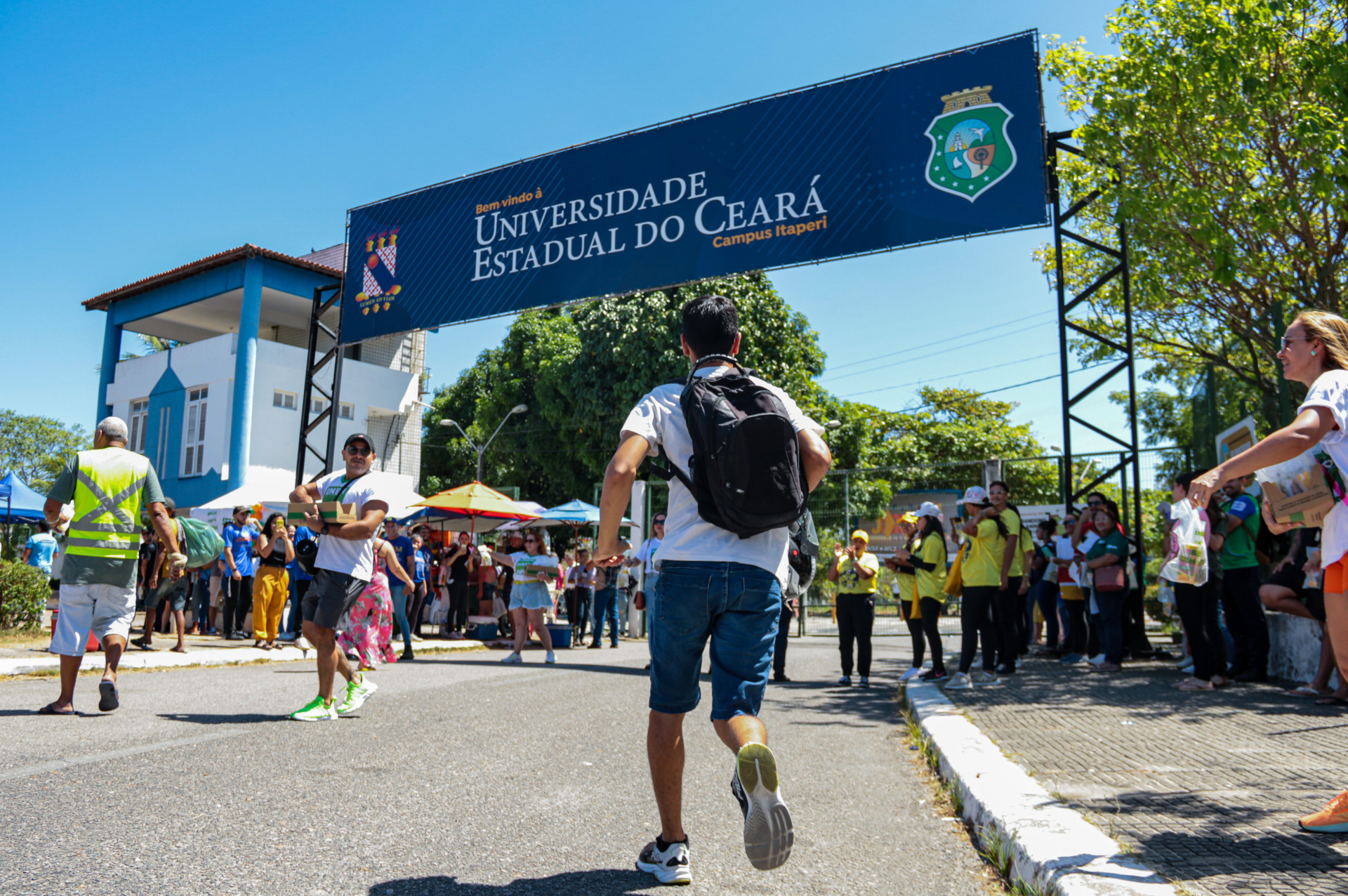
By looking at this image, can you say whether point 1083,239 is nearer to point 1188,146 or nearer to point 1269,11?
point 1188,146

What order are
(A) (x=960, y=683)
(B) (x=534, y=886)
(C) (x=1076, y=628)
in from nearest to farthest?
(B) (x=534, y=886)
(A) (x=960, y=683)
(C) (x=1076, y=628)

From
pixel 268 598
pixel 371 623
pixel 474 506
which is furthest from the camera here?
pixel 474 506

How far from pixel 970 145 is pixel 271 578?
1122 cm

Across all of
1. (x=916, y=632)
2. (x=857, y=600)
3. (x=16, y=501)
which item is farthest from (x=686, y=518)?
(x=16, y=501)

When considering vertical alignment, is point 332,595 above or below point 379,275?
below

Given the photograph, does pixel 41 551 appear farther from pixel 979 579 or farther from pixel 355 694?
pixel 979 579

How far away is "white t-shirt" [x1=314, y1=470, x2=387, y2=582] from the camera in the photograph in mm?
5945

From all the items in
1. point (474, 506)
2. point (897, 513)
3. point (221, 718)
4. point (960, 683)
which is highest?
point (897, 513)

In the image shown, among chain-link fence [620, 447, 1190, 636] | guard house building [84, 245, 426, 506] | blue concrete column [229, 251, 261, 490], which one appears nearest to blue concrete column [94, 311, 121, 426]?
guard house building [84, 245, 426, 506]

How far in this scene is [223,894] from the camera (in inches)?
106

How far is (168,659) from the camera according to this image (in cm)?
998

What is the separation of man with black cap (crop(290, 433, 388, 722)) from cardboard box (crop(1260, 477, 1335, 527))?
4.72 m

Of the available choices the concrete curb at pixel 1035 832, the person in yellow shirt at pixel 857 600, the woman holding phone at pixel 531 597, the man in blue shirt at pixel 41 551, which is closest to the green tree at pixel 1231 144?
the person in yellow shirt at pixel 857 600

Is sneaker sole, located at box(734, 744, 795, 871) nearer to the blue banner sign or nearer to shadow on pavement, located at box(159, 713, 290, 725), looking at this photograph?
shadow on pavement, located at box(159, 713, 290, 725)
